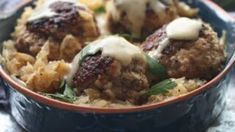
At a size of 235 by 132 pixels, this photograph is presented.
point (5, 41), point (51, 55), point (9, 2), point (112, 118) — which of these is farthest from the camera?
point (9, 2)

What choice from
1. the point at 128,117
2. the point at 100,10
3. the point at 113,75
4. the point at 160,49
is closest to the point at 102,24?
the point at 100,10

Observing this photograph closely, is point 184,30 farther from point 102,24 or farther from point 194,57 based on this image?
point 102,24

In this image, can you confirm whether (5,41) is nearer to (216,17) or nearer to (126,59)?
(126,59)

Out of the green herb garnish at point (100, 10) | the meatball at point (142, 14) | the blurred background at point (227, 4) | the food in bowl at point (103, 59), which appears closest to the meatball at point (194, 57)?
the food in bowl at point (103, 59)

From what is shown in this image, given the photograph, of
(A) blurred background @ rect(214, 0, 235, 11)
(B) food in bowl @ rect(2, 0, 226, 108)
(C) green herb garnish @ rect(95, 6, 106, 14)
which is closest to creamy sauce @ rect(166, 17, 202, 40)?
(B) food in bowl @ rect(2, 0, 226, 108)

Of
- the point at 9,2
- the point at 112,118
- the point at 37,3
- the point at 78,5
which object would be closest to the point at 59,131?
the point at 112,118

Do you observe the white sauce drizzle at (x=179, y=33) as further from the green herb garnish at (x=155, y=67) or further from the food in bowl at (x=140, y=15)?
the food in bowl at (x=140, y=15)
